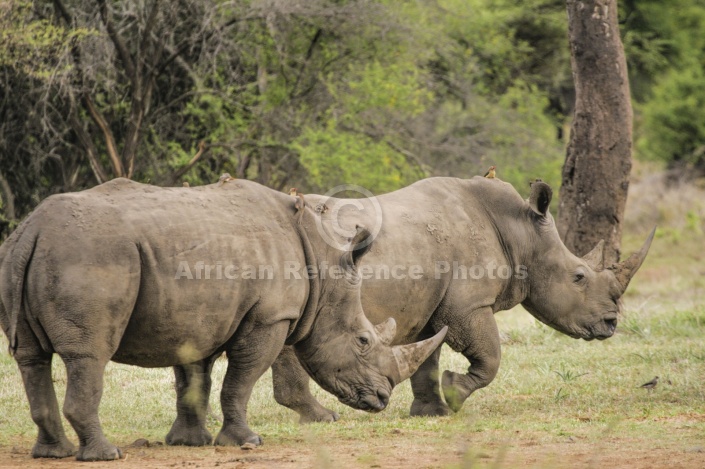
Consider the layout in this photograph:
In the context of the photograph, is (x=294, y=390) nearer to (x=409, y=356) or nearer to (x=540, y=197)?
(x=409, y=356)

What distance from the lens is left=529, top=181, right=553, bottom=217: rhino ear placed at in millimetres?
8547

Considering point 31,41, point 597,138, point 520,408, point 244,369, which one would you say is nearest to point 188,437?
point 244,369

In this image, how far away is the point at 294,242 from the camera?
6902 mm

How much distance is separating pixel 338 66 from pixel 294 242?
40.4 ft

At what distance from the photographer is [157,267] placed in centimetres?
617

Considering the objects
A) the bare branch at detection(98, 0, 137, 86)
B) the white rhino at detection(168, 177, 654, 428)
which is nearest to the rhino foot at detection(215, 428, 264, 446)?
the white rhino at detection(168, 177, 654, 428)

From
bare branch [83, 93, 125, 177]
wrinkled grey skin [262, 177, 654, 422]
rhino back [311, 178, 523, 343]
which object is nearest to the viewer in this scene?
rhino back [311, 178, 523, 343]

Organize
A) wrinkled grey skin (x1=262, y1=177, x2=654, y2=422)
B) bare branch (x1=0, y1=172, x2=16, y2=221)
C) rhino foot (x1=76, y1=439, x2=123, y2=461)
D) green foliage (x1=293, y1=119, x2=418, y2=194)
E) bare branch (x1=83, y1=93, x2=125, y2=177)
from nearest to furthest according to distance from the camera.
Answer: rhino foot (x1=76, y1=439, x2=123, y2=461)
wrinkled grey skin (x1=262, y1=177, x2=654, y2=422)
bare branch (x1=83, y1=93, x2=125, y2=177)
bare branch (x1=0, y1=172, x2=16, y2=221)
green foliage (x1=293, y1=119, x2=418, y2=194)

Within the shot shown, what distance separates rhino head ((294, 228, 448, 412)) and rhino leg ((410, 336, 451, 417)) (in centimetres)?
121

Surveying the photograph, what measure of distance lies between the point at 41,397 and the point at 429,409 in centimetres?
326

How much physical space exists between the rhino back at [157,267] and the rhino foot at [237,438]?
550 mm

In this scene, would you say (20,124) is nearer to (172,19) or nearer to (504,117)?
(172,19)

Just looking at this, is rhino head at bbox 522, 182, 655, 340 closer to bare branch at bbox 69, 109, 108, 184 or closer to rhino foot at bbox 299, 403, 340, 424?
rhino foot at bbox 299, 403, 340, 424

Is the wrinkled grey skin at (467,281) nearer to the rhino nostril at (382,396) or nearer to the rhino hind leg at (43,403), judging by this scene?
the rhino nostril at (382,396)
